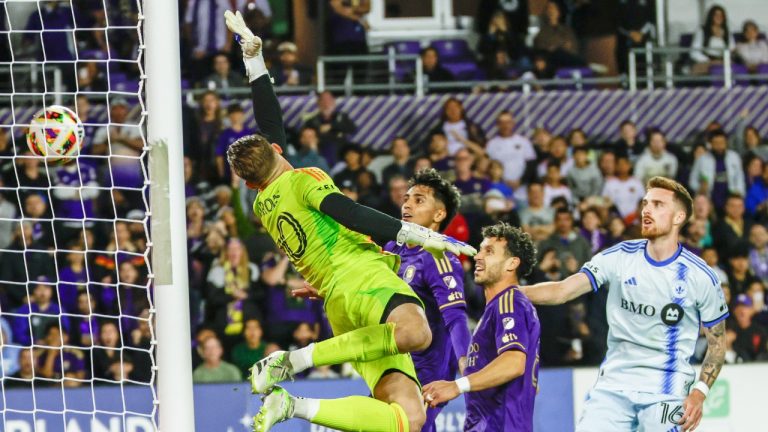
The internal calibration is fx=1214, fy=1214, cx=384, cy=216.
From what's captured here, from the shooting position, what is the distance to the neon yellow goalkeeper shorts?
6.04 m

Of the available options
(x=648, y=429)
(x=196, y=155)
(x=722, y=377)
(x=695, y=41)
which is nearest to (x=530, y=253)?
(x=648, y=429)

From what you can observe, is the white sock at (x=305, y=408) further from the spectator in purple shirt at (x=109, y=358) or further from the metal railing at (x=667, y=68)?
the metal railing at (x=667, y=68)

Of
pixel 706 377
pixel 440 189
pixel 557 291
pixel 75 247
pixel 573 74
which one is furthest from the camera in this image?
pixel 573 74

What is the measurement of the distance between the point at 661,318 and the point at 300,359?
2.03m

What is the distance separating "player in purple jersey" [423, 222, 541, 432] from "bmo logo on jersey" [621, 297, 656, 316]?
61 centimetres

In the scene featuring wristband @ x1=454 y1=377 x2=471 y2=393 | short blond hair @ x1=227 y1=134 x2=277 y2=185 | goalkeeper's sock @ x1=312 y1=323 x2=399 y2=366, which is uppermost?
short blond hair @ x1=227 y1=134 x2=277 y2=185

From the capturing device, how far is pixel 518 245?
6422mm

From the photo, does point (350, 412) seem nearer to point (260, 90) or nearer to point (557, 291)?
point (557, 291)

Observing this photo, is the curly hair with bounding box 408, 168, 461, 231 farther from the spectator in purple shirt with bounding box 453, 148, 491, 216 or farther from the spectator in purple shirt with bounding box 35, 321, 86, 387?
the spectator in purple shirt with bounding box 453, 148, 491, 216

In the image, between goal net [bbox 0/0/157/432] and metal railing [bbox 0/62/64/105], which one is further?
metal railing [bbox 0/62/64/105]

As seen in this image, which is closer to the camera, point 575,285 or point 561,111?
point 575,285

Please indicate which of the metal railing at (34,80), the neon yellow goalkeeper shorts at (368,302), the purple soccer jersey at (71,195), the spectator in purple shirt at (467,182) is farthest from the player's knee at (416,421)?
the metal railing at (34,80)

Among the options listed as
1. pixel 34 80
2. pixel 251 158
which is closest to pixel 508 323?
pixel 251 158

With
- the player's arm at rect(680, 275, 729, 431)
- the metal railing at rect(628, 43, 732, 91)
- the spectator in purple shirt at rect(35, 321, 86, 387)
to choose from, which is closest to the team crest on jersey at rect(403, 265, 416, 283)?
the player's arm at rect(680, 275, 729, 431)
